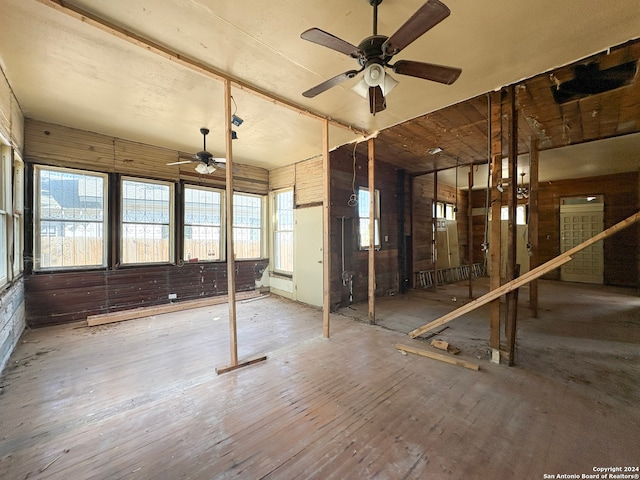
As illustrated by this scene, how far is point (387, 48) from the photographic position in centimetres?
184

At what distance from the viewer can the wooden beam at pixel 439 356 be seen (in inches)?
111

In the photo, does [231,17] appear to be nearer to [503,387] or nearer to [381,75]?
[381,75]

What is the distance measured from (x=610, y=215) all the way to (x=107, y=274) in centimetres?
1293

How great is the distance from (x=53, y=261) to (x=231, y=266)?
364cm

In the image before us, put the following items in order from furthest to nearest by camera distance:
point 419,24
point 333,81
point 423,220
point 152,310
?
point 423,220
point 152,310
point 333,81
point 419,24

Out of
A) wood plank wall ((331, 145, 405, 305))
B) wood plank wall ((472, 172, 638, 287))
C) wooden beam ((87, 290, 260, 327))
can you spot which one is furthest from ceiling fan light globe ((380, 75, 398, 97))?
wood plank wall ((472, 172, 638, 287))

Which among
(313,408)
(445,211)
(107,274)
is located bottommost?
(313,408)

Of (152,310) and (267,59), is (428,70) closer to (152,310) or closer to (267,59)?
(267,59)

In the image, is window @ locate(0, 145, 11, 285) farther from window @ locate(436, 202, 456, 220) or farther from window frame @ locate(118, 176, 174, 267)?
window @ locate(436, 202, 456, 220)

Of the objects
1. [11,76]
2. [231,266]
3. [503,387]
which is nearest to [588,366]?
[503,387]

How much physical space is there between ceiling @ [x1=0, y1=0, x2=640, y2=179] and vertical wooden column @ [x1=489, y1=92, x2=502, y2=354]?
0.37 m

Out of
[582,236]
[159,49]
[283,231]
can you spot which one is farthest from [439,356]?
[582,236]

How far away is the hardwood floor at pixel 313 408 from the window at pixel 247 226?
2.90 m

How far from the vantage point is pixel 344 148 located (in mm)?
5410
